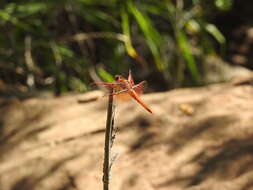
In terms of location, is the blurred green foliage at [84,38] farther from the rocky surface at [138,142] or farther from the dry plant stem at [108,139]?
the dry plant stem at [108,139]

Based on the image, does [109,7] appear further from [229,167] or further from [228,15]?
[229,167]

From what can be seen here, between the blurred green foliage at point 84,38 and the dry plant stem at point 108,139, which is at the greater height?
the dry plant stem at point 108,139

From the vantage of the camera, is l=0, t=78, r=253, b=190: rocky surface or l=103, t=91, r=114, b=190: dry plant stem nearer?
l=103, t=91, r=114, b=190: dry plant stem

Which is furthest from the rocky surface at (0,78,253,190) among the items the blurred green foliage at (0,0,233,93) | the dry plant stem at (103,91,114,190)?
the blurred green foliage at (0,0,233,93)

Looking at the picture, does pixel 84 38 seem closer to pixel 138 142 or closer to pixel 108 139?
pixel 138 142

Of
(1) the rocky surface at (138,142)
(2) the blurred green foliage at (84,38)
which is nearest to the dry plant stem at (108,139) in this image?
(1) the rocky surface at (138,142)

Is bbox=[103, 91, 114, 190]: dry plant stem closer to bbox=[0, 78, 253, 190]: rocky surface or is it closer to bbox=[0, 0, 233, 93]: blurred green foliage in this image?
bbox=[0, 78, 253, 190]: rocky surface

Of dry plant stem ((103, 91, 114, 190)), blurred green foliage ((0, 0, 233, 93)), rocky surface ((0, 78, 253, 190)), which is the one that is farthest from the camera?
blurred green foliage ((0, 0, 233, 93))
